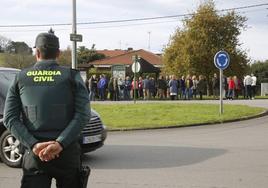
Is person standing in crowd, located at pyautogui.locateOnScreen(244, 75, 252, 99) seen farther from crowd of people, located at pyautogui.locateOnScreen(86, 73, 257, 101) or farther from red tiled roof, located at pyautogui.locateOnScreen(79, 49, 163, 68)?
red tiled roof, located at pyautogui.locateOnScreen(79, 49, 163, 68)

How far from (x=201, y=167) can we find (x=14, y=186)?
124 inches

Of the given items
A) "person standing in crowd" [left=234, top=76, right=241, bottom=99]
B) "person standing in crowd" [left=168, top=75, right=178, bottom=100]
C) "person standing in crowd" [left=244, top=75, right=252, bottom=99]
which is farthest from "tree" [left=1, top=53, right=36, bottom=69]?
"person standing in crowd" [left=244, top=75, right=252, bottom=99]

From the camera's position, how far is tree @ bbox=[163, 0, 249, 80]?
154 feet

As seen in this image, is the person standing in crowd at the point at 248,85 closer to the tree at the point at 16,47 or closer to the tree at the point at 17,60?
the tree at the point at 17,60

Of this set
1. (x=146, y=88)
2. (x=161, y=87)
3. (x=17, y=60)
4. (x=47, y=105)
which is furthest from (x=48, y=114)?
(x=17, y=60)

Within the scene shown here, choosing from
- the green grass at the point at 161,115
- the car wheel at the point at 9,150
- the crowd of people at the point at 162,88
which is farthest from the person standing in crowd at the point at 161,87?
the car wheel at the point at 9,150

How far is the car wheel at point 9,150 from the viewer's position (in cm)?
938

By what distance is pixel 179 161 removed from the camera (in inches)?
396

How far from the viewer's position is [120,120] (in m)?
18.5

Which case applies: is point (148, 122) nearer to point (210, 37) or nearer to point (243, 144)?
point (243, 144)

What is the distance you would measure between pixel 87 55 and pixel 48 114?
289 ft

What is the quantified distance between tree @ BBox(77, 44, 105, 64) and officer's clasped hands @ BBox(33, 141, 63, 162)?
8687cm

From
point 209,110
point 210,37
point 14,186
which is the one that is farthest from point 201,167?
point 210,37

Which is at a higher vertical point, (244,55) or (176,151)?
(244,55)
